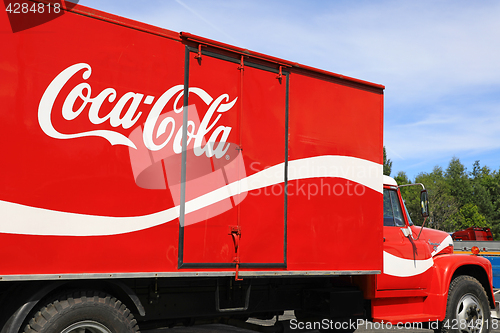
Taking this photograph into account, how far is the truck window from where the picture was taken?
7398 millimetres

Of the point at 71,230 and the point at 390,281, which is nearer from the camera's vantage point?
the point at 71,230

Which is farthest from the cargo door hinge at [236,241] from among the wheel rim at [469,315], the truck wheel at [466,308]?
the wheel rim at [469,315]

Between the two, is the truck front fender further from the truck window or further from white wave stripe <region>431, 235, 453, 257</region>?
the truck window

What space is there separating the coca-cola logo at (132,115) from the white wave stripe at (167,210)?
548mm

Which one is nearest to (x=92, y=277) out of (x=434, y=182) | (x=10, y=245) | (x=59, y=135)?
(x=10, y=245)

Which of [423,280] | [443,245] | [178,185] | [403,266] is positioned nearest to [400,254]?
[403,266]

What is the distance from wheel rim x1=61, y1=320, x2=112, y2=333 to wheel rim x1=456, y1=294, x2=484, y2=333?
5.63m

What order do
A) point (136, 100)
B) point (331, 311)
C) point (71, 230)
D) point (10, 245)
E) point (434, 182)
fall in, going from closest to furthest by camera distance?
point (10, 245) < point (71, 230) < point (136, 100) < point (331, 311) < point (434, 182)

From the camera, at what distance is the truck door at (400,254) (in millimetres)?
7066

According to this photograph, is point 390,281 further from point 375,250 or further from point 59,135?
point 59,135

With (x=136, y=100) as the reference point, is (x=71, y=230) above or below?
below

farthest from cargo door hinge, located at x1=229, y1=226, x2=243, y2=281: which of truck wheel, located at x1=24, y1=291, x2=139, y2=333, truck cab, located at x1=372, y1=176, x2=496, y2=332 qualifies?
truck cab, located at x1=372, y1=176, x2=496, y2=332

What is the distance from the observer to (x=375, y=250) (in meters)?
6.60

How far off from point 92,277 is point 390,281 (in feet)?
14.7
